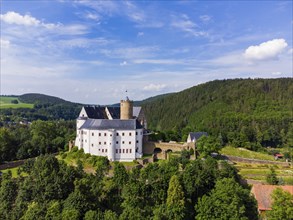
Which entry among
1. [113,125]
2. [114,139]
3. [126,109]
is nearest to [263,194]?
[114,139]

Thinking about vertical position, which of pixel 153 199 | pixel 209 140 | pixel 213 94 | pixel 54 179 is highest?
pixel 213 94

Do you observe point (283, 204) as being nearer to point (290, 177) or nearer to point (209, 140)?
point (290, 177)

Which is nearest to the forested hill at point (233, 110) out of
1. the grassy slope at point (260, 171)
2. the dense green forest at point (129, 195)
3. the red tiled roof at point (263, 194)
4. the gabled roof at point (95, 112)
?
the grassy slope at point (260, 171)

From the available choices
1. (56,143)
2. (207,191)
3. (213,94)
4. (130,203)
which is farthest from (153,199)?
(213,94)

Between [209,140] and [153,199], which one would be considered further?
[209,140]

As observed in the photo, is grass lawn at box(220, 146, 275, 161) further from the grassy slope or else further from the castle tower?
the castle tower

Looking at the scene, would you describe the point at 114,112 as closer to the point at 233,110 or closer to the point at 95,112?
the point at 95,112

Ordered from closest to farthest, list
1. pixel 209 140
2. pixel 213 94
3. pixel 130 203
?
pixel 130 203
pixel 209 140
pixel 213 94

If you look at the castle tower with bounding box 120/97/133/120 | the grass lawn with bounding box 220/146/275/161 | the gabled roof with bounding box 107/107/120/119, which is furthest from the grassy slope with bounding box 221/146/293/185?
the gabled roof with bounding box 107/107/120/119
